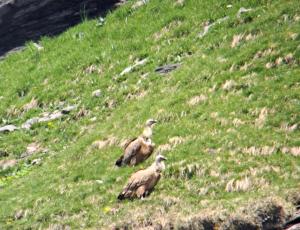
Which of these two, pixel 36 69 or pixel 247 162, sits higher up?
pixel 247 162

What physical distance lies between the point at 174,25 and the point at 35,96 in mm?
7423

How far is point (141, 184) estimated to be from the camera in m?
17.9

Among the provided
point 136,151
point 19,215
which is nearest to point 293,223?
point 136,151

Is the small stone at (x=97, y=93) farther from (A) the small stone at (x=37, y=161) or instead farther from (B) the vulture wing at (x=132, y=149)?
(B) the vulture wing at (x=132, y=149)

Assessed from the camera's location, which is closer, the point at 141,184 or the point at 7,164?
the point at 141,184

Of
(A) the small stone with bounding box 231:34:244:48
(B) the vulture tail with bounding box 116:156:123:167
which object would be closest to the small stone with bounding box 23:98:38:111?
(A) the small stone with bounding box 231:34:244:48

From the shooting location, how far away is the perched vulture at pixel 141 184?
17.9m

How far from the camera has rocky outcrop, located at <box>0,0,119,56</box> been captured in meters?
38.8

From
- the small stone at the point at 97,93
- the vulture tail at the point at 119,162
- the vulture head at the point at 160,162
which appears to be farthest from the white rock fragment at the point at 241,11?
the vulture head at the point at 160,162

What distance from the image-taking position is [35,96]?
31.4 meters

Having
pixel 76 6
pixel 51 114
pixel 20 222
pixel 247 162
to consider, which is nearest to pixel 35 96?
pixel 51 114

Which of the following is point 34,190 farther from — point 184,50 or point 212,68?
point 184,50

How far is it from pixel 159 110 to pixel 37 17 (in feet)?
63.1

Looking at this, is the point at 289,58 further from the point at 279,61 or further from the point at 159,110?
the point at 159,110
